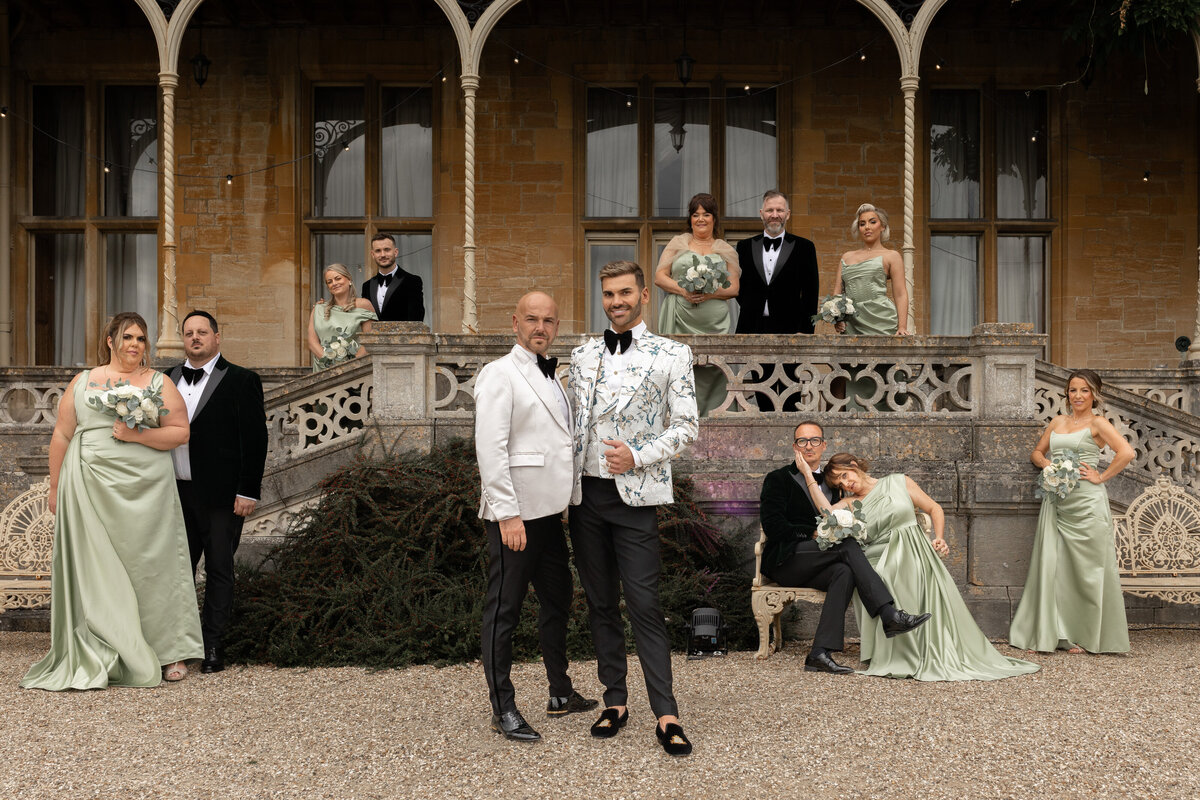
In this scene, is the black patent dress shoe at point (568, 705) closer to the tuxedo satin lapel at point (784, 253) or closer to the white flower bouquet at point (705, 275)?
the white flower bouquet at point (705, 275)

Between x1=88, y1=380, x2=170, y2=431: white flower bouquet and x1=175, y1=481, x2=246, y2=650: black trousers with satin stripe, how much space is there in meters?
0.53

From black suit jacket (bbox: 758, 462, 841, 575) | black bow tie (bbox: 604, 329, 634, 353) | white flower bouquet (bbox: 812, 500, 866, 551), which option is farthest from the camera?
black suit jacket (bbox: 758, 462, 841, 575)

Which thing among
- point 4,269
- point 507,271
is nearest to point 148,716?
point 507,271

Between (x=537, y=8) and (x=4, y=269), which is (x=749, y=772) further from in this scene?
(x=4, y=269)

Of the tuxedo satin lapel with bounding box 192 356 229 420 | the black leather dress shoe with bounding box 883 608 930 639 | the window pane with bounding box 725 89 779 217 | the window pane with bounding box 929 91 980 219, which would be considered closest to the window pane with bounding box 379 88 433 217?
the window pane with bounding box 725 89 779 217

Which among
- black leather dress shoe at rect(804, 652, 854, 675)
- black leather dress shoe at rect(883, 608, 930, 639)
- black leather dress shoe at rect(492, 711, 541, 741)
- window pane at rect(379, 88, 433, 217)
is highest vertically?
window pane at rect(379, 88, 433, 217)

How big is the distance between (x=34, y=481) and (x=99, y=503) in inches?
135

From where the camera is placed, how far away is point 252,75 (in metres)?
11.6

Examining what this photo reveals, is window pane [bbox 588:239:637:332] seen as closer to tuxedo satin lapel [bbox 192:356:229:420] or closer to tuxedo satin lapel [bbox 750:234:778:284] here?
tuxedo satin lapel [bbox 750:234:778:284]

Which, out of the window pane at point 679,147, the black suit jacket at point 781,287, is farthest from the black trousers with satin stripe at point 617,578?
the window pane at point 679,147

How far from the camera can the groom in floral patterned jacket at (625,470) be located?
4293 millimetres

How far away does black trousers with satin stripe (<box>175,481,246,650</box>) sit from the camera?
19.8 ft

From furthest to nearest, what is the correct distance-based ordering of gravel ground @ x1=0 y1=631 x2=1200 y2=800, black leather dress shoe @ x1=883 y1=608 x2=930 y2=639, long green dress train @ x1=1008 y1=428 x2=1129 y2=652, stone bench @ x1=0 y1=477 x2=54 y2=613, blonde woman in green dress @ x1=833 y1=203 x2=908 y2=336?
blonde woman in green dress @ x1=833 y1=203 x2=908 y2=336 < long green dress train @ x1=1008 y1=428 x2=1129 y2=652 < stone bench @ x1=0 y1=477 x2=54 y2=613 < black leather dress shoe @ x1=883 y1=608 x2=930 y2=639 < gravel ground @ x1=0 y1=631 x2=1200 y2=800

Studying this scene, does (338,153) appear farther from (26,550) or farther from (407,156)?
(26,550)
